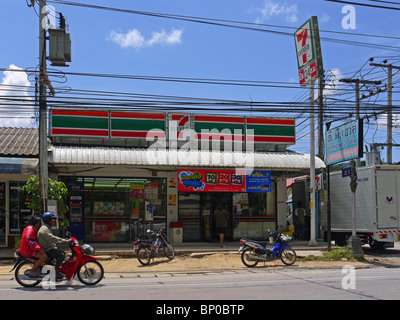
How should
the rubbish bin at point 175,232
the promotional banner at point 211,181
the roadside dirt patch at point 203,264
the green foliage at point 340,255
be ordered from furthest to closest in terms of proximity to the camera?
1. the rubbish bin at point 175,232
2. the promotional banner at point 211,181
3. the green foliage at point 340,255
4. the roadside dirt patch at point 203,264

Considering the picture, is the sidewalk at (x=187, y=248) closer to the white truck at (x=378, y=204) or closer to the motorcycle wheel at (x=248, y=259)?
the white truck at (x=378, y=204)

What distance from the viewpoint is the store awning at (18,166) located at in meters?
14.8

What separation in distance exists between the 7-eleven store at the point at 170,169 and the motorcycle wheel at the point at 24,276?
23.3ft

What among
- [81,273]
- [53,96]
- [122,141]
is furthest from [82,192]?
[81,273]

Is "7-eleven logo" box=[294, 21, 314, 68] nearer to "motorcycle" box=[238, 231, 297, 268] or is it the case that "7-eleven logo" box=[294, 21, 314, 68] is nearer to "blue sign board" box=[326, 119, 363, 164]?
"blue sign board" box=[326, 119, 363, 164]

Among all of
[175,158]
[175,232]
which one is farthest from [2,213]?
[175,158]

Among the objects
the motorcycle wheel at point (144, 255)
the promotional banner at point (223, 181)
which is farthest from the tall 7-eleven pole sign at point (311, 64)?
the motorcycle wheel at point (144, 255)

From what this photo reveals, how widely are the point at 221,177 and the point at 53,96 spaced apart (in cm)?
731

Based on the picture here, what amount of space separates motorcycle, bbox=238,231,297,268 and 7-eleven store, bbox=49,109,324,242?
437cm

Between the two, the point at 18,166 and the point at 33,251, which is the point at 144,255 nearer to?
the point at 33,251

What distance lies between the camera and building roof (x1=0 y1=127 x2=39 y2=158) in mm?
16014

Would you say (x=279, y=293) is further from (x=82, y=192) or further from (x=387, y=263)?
(x=82, y=192)

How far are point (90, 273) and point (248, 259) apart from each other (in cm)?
550
